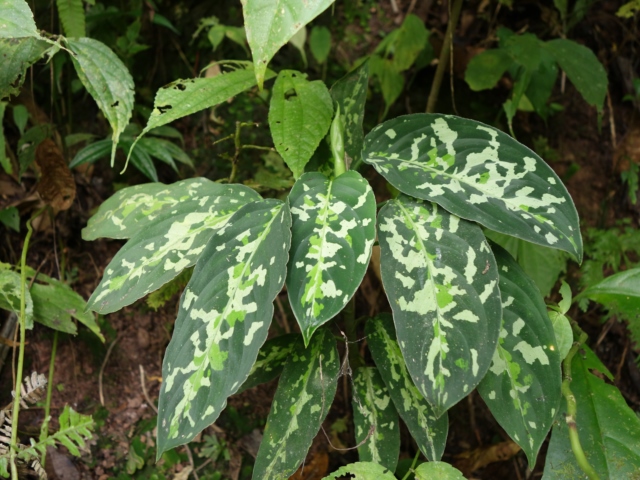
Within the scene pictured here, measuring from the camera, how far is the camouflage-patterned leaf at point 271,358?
121 centimetres

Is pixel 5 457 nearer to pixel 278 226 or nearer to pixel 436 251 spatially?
pixel 278 226

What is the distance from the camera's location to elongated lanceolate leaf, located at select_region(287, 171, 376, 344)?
850 millimetres

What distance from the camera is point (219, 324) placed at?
0.92 metres

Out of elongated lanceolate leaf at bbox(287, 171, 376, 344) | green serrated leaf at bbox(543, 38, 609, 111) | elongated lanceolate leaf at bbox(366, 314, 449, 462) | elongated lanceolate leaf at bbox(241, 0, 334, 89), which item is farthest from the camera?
green serrated leaf at bbox(543, 38, 609, 111)

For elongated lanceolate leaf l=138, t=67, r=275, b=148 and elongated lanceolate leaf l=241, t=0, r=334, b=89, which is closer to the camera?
elongated lanceolate leaf l=241, t=0, r=334, b=89

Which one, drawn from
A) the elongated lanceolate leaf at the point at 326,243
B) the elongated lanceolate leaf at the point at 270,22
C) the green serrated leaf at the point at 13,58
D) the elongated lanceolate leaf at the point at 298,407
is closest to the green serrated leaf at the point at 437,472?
the elongated lanceolate leaf at the point at 298,407

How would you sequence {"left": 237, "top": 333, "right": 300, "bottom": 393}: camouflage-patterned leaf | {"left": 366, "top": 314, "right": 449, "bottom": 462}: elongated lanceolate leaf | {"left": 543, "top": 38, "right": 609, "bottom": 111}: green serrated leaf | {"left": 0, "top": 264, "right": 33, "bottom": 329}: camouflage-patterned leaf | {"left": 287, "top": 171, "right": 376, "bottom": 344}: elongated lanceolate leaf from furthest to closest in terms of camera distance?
{"left": 543, "top": 38, "right": 609, "bottom": 111}: green serrated leaf < {"left": 0, "top": 264, "right": 33, "bottom": 329}: camouflage-patterned leaf < {"left": 237, "top": 333, "right": 300, "bottom": 393}: camouflage-patterned leaf < {"left": 366, "top": 314, "right": 449, "bottom": 462}: elongated lanceolate leaf < {"left": 287, "top": 171, "right": 376, "bottom": 344}: elongated lanceolate leaf

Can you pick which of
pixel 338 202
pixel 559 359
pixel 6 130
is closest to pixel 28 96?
pixel 6 130

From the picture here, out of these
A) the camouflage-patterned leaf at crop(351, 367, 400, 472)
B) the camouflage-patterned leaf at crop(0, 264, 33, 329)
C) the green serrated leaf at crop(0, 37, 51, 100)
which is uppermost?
the green serrated leaf at crop(0, 37, 51, 100)

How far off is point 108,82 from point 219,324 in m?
0.62

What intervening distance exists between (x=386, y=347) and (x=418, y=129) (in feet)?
1.57

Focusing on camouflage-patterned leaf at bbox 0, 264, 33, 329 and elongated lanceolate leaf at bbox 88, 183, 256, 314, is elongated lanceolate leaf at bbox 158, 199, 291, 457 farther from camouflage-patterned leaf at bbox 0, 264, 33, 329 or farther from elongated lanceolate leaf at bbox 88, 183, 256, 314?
camouflage-patterned leaf at bbox 0, 264, 33, 329

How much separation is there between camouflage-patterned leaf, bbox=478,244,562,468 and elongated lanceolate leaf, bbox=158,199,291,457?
430 mm

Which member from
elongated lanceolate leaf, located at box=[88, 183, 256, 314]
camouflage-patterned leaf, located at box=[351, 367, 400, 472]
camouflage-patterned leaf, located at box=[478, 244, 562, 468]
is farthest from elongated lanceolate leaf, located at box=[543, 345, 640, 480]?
elongated lanceolate leaf, located at box=[88, 183, 256, 314]
